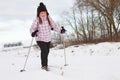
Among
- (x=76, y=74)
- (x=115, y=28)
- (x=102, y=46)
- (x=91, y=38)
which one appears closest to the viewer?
(x=76, y=74)

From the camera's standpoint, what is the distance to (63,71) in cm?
884

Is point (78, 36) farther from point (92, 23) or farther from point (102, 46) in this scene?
point (102, 46)

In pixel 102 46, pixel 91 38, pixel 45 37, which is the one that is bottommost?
pixel 91 38

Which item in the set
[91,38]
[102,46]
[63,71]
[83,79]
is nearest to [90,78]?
[83,79]

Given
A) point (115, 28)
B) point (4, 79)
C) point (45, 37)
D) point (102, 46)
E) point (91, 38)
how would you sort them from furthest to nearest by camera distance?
point (91, 38)
point (115, 28)
point (102, 46)
point (45, 37)
point (4, 79)

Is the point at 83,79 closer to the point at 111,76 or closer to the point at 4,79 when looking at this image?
the point at 111,76

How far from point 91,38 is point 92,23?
2.16m

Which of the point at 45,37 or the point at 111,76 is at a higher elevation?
the point at 45,37

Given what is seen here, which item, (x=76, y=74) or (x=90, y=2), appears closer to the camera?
(x=76, y=74)

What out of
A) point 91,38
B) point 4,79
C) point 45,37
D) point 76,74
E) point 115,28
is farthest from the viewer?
point 91,38

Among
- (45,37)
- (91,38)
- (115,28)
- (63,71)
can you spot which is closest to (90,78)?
(63,71)

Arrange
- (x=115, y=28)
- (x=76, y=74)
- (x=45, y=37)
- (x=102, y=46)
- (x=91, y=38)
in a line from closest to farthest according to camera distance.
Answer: (x=76, y=74)
(x=45, y=37)
(x=102, y=46)
(x=115, y=28)
(x=91, y=38)

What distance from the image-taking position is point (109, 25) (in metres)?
33.7

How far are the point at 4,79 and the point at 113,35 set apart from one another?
82.3 feet
